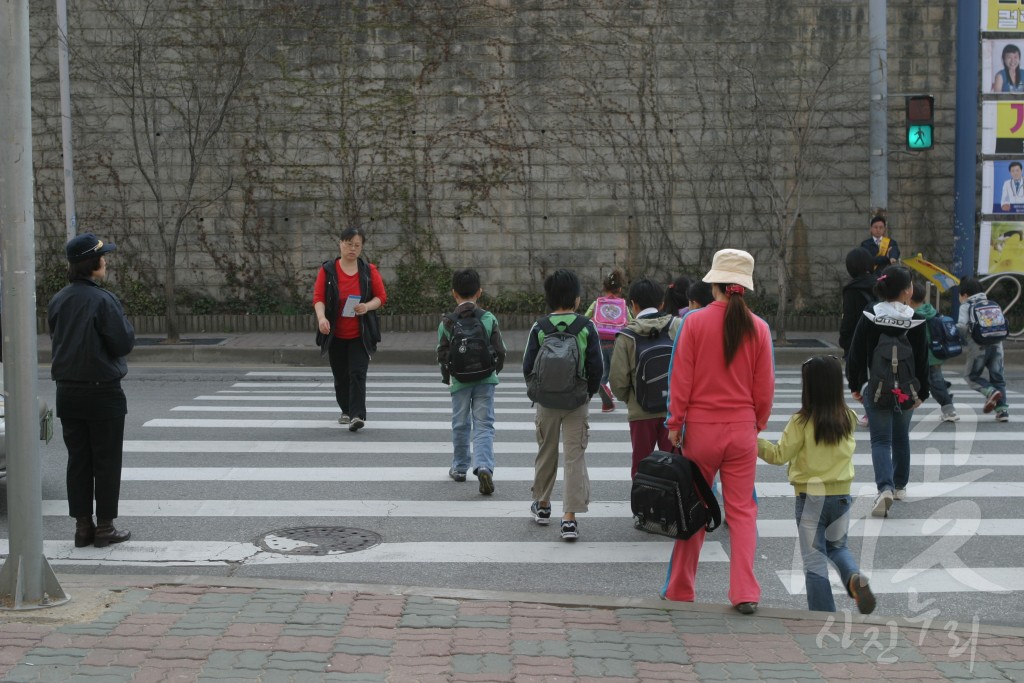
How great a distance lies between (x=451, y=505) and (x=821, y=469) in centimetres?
323

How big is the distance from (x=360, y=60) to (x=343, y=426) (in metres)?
9.57

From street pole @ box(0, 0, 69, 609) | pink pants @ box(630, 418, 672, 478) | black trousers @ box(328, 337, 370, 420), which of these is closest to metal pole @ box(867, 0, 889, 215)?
black trousers @ box(328, 337, 370, 420)

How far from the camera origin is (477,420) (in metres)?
8.84

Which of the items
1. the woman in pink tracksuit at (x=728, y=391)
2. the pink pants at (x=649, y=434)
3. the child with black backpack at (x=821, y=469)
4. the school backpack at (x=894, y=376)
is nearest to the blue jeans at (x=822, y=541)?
the child with black backpack at (x=821, y=469)

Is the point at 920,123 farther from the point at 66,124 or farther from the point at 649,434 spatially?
the point at 66,124

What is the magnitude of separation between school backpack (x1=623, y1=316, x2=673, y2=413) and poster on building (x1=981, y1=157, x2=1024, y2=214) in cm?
1209

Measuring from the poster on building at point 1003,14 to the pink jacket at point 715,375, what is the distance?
13.6 m

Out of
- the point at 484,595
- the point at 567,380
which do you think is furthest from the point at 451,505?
the point at 484,595

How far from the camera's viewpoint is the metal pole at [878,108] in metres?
17.5

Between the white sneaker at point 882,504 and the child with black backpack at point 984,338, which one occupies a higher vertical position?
the child with black backpack at point 984,338

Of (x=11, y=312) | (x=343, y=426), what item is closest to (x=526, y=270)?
(x=343, y=426)

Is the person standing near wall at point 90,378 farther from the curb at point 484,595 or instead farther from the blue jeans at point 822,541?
the blue jeans at point 822,541

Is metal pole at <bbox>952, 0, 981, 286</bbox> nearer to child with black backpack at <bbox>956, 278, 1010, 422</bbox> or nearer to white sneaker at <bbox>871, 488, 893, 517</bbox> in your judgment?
child with black backpack at <bbox>956, 278, 1010, 422</bbox>

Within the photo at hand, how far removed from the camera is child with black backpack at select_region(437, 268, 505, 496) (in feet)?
28.5
